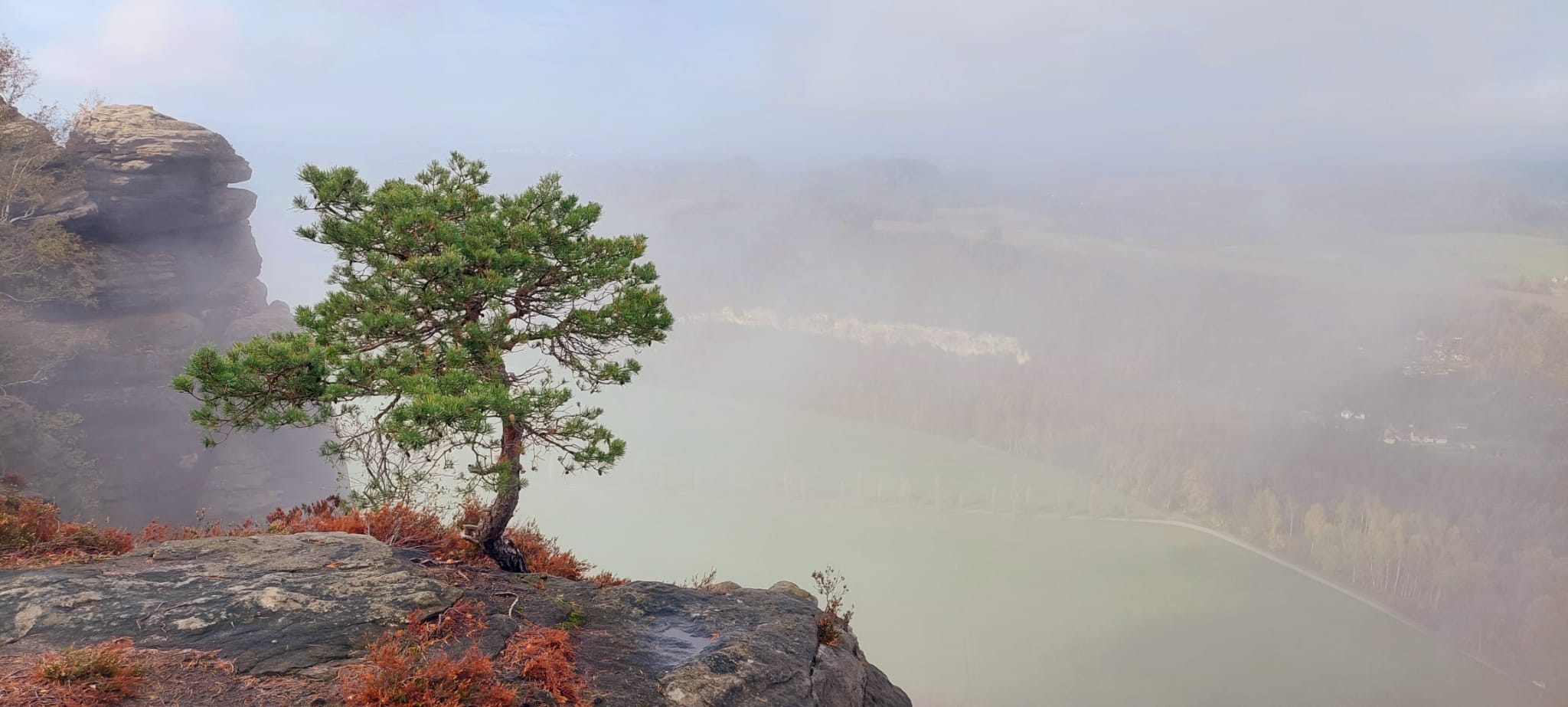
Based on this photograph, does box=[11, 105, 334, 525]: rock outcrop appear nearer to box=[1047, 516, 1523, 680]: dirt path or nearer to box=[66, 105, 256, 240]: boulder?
box=[66, 105, 256, 240]: boulder

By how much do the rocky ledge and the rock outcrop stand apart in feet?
119

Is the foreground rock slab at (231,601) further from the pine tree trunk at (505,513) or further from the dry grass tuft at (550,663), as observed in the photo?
the pine tree trunk at (505,513)

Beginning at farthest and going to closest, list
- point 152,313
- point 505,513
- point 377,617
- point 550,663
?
point 152,313 < point 505,513 < point 377,617 < point 550,663

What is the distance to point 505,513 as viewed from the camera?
37.9 ft

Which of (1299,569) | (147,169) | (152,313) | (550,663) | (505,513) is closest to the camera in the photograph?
(550,663)

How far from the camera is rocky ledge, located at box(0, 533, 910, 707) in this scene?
26.6 ft

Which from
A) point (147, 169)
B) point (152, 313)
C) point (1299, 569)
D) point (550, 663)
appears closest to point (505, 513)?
point (550, 663)

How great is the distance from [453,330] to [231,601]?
3.96 meters

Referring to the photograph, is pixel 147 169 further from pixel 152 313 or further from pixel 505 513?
pixel 505 513

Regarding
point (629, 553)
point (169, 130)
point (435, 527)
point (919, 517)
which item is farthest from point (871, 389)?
point (435, 527)

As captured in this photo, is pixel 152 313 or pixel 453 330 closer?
pixel 453 330

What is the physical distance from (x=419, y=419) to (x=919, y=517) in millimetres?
118918

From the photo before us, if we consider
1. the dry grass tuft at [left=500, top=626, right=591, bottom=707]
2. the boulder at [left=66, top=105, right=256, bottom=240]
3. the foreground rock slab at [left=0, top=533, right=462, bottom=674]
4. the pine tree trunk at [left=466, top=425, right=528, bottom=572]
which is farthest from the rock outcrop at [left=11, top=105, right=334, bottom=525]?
the dry grass tuft at [left=500, top=626, right=591, bottom=707]

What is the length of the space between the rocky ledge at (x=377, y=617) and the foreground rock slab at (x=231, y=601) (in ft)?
0.06
